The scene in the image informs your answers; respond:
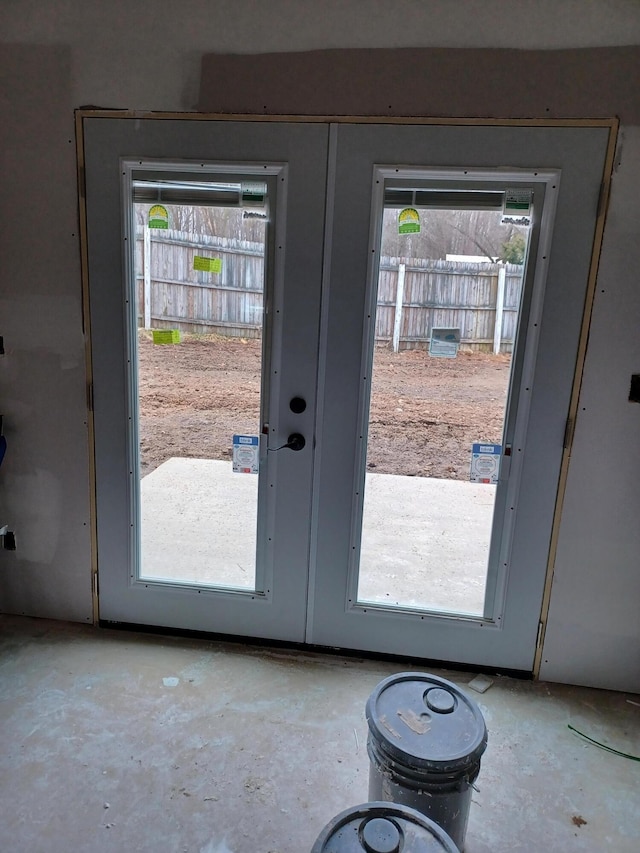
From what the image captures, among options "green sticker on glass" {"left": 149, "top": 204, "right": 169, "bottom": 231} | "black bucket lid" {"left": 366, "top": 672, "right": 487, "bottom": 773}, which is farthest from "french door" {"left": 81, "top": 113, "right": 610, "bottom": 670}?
"black bucket lid" {"left": 366, "top": 672, "right": 487, "bottom": 773}

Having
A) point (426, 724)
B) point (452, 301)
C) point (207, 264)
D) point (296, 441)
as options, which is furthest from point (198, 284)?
point (426, 724)

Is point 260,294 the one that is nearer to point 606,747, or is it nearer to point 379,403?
point 379,403

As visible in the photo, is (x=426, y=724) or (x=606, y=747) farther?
(x=606, y=747)

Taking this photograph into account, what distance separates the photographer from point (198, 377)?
2.09 m

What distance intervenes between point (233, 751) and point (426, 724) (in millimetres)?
729

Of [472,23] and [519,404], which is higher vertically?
[472,23]

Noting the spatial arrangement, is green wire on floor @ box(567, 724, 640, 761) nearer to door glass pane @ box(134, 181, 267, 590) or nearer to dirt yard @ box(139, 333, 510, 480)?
dirt yard @ box(139, 333, 510, 480)

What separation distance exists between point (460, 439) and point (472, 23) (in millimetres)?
1405

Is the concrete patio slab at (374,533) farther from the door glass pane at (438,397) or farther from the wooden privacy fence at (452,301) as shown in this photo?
the wooden privacy fence at (452,301)

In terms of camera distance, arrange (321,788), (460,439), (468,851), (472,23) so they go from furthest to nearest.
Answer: (460,439)
(472,23)
(321,788)
(468,851)

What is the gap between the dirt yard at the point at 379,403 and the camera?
1.97 m

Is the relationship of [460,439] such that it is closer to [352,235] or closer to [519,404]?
[519,404]

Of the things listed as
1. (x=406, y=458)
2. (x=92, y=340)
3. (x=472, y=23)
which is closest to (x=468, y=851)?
(x=406, y=458)

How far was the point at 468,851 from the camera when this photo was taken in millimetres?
1449
